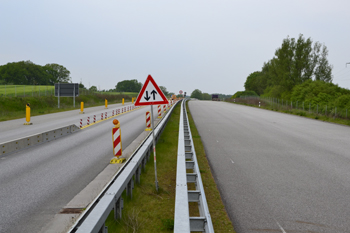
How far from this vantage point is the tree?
12219 centimetres

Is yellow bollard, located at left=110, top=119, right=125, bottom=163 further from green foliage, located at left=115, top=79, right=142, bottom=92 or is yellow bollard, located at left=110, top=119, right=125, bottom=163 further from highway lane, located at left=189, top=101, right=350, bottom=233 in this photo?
green foliage, located at left=115, top=79, right=142, bottom=92

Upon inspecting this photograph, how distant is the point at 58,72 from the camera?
125 m

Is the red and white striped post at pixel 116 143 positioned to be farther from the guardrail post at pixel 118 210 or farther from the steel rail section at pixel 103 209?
the guardrail post at pixel 118 210

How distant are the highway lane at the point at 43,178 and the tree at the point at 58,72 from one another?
12092 centimetres

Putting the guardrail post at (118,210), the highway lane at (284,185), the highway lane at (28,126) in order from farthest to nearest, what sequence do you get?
the highway lane at (28,126)
the highway lane at (284,185)
the guardrail post at (118,210)

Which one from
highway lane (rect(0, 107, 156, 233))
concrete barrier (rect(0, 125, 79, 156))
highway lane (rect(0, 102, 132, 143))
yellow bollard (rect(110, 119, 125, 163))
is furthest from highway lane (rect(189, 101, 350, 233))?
highway lane (rect(0, 102, 132, 143))

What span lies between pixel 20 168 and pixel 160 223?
17.7 feet

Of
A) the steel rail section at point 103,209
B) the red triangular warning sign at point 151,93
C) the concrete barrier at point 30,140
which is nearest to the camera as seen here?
the steel rail section at point 103,209

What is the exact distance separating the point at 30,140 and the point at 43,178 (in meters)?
4.91

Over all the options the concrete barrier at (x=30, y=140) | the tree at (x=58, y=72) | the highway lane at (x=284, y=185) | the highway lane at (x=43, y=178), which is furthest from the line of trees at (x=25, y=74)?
the highway lane at (x=284, y=185)

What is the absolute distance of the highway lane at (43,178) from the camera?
4906 millimetres

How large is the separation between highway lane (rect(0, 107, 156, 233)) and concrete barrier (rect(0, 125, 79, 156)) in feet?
0.92

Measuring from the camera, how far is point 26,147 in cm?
1112

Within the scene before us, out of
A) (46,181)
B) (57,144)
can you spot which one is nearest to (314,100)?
(57,144)
